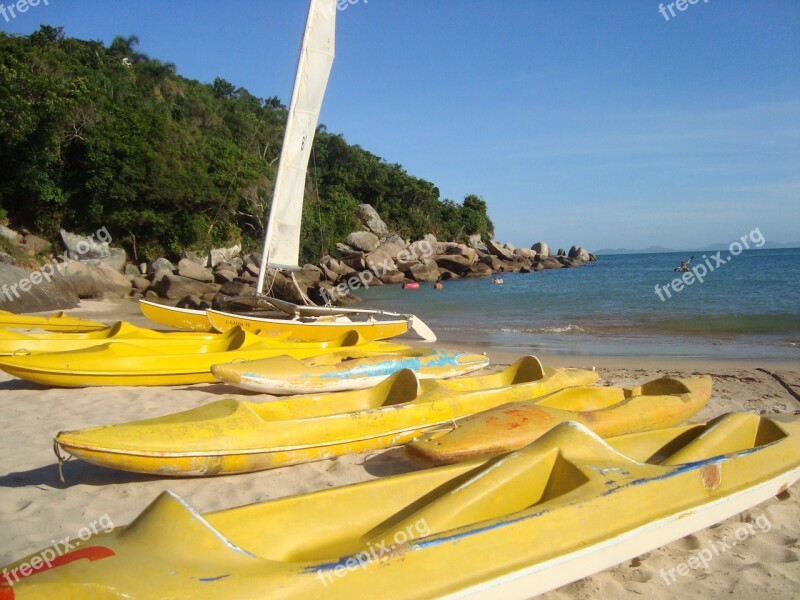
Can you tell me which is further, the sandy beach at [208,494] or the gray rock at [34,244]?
the gray rock at [34,244]

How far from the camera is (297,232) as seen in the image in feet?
36.7

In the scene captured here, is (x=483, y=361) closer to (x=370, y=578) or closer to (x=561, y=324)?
(x=370, y=578)

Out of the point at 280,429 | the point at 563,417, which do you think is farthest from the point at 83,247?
the point at 563,417

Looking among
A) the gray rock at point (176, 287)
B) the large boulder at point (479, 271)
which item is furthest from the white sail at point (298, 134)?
the large boulder at point (479, 271)

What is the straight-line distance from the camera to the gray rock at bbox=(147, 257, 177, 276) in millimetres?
23438

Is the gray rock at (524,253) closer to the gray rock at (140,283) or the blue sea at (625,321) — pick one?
the blue sea at (625,321)

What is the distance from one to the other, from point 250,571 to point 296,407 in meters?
2.58

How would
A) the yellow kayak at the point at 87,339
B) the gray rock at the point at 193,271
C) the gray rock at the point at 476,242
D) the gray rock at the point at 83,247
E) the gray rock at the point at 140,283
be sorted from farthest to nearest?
1. the gray rock at the point at 476,242
2. the gray rock at the point at 83,247
3. the gray rock at the point at 193,271
4. the gray rock at the point at 140,283
5. the yellow kayak at the point at 87,339

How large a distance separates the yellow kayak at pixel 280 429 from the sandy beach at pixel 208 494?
176 millimetres

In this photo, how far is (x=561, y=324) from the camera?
15.3 meters

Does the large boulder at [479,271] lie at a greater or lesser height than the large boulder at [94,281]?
greater

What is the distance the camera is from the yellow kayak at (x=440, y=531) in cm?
206

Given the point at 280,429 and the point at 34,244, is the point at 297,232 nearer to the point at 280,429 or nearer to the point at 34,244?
the point at 280,429

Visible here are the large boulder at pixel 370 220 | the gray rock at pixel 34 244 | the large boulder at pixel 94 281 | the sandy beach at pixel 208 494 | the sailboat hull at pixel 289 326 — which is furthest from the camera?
the large boulder at pixel 370 220
